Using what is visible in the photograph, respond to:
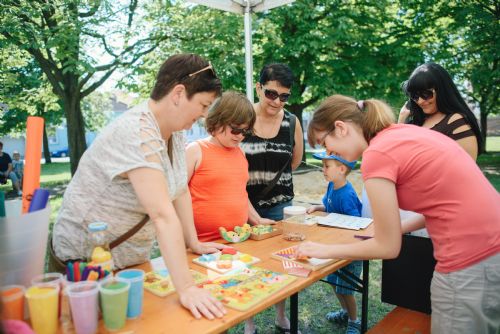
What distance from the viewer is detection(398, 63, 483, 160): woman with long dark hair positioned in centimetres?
265

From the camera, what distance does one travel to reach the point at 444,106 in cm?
271

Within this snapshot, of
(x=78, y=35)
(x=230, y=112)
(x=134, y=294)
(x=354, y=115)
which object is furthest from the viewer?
(x=78, y=35)

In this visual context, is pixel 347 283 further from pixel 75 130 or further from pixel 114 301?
pixel 75 130

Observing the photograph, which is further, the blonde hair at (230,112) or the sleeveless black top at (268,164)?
the sleeveless black top at (268,164)

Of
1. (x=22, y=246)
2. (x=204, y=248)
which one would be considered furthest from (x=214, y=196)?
(x=22, y=246)

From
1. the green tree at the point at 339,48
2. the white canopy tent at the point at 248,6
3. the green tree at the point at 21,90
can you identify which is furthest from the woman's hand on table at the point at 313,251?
the green tree at the point at 339,48

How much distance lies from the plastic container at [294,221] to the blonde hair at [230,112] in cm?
66

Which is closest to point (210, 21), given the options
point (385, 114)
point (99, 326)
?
point (385, 114)

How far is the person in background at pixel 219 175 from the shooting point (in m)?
2.35

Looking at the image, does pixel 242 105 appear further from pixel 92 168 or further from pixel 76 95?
pixel 76 95

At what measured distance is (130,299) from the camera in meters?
1.34

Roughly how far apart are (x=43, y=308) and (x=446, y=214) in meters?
1.46

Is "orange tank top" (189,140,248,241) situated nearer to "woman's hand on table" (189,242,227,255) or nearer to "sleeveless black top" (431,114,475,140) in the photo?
"woman's hand on table" (189,242,227,255)

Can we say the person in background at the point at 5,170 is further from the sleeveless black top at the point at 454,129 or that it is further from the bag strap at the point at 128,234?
the sleeveless black top at the point at 454,129
